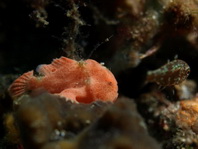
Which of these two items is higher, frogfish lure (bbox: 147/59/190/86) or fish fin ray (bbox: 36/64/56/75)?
frogfish lure (bbox: 147/59/190/86)

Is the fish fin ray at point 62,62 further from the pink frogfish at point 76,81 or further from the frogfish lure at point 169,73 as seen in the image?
the frogfish lure at point 169,73

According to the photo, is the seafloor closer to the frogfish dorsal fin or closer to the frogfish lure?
the frogfish lure

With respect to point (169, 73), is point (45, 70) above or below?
below

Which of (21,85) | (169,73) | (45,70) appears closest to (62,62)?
(45,70)

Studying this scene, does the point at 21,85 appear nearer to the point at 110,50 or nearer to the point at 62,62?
the point at 62,62

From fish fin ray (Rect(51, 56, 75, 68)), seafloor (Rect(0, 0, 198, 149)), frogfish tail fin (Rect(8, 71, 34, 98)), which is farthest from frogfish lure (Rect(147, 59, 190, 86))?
frogfish tail fin (Rect(8, 71, 34, 98))

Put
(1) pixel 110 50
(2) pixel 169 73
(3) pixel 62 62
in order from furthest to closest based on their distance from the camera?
(1) pixel 110 50
(2) pixel 169 73
(3) pixel 62 62
